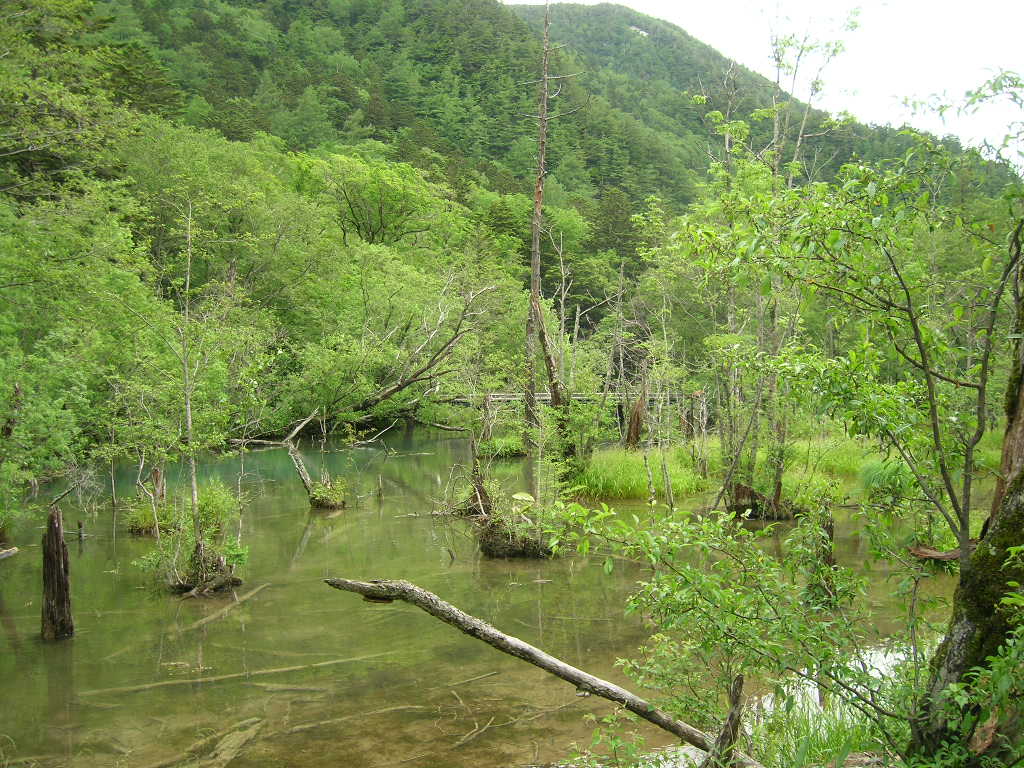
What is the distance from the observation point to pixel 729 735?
411 cm

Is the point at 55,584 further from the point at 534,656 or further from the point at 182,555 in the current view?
the point at 534,656

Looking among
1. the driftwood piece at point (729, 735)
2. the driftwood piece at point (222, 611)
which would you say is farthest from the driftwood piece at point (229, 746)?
the driftwood piece at point (729, 735)

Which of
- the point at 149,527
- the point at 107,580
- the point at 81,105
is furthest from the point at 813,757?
the point at 81,105

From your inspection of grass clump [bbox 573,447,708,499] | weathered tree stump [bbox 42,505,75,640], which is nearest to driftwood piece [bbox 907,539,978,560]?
weathered tree stump [bbox 42,505,75,640]

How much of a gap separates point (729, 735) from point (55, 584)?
320 inches

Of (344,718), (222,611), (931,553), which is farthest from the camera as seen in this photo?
(222,611)

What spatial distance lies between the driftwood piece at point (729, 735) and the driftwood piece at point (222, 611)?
7400 millimetres

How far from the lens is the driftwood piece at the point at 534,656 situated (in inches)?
162

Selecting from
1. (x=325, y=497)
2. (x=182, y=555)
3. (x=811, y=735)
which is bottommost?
(x=325, y=497)

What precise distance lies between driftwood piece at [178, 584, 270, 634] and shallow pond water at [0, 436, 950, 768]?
0.08 meters

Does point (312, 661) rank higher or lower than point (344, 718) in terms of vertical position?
lower

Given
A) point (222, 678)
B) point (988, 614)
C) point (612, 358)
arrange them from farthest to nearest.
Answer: point (612, 358), point (222, 678), point (988, 614)

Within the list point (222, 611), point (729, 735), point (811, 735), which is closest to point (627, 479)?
point (222, 611)

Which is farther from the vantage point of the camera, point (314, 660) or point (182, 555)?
point (182, 555)
